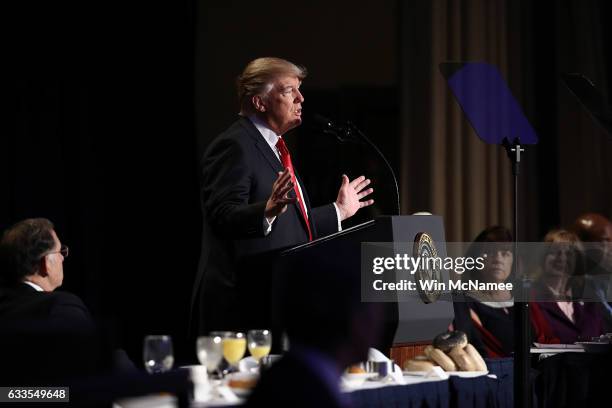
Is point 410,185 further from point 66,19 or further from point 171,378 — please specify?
point 171,378

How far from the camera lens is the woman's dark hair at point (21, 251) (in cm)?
297

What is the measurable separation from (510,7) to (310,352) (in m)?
6.15

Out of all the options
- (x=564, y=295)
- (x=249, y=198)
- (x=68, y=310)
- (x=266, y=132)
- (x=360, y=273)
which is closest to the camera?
(x=68, y=310)

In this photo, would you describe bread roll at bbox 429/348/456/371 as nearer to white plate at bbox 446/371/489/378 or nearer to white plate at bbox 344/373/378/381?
white plate at bbox 446/371/489/378

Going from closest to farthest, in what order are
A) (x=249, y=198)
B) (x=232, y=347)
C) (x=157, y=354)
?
1. (x=157, y=354)
2. (x=232, y=347)
3. (x=249, y=198)

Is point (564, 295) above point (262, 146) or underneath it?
underneath

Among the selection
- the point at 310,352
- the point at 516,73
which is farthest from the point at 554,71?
the point at 310,352

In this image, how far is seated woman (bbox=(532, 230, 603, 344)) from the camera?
14.9 ft

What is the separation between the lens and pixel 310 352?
1.19 m

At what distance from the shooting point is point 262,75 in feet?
10.5

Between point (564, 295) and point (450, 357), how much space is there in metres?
1.88

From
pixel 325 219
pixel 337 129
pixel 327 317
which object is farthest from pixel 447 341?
pixel 327 317

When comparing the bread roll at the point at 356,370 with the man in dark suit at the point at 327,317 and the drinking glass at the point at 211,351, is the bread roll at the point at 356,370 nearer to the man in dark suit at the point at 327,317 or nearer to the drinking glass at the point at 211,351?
the drinking glass at the point at 211,351

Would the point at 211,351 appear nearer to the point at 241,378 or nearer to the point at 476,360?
the point at 241,378
